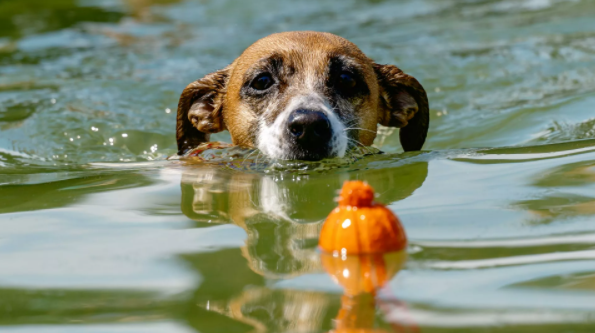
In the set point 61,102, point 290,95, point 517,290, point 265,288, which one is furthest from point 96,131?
point 517,290

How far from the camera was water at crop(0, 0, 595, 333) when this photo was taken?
1.84m

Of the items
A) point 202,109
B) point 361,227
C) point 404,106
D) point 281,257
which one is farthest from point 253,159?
point 361,227

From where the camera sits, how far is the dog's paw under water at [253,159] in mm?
3791

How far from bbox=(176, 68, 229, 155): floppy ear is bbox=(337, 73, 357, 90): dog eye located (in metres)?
0.95

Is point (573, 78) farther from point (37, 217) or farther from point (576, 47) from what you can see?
point (37, 217)

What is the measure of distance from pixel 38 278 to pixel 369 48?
7.51 m

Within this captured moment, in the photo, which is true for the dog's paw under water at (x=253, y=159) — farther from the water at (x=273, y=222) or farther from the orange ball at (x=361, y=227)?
the orange ball at (x=361, y=227)

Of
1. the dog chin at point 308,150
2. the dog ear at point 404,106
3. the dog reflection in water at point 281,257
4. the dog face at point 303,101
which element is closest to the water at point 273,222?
the dog reflection in water at point 281,257

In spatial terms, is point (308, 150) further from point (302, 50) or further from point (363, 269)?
point (363, 269)

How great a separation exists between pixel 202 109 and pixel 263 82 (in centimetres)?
69

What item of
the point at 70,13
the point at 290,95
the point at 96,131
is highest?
the point at 70,13

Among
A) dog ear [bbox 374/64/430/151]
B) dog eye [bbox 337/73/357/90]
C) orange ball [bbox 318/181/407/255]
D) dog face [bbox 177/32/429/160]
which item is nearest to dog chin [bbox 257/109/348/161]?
dog face [bbox 177/32/429/160]

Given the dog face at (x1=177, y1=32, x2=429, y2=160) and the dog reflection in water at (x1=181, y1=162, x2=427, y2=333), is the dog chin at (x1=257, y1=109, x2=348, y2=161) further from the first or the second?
the dog reflection in water at (x1=181, y1=162, x2=427, y2=333)

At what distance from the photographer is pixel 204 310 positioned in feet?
6.15
